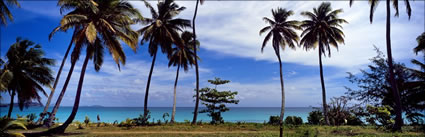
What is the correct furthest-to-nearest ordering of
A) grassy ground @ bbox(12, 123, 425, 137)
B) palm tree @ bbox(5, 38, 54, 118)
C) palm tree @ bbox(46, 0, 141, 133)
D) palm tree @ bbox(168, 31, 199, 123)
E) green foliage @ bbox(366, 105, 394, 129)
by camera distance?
palm tree @ bbox(168, 31, 199, 123) → palm tree @ bbox(5, 38, 54, 118) → green foliage @ bbox(366, 105, 394, 129) → palm tree @ bbox(46, 0, 141, 133) → grassy ground @ bbox(12, 123, 425, 137)

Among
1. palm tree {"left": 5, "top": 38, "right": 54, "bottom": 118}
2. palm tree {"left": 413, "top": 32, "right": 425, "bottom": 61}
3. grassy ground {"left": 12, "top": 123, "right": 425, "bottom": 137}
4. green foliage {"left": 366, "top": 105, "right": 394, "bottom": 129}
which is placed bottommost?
grassy ground {"left": 12, "top": 123, "right": 425, "bottom": 137}

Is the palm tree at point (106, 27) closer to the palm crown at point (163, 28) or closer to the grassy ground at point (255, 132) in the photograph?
the grassy ground at point (255, 132)

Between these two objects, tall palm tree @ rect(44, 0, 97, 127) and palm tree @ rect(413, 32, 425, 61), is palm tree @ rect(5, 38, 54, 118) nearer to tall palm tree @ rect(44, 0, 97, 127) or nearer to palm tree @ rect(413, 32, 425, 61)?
tall palm tree @ rect(44, 0, 97, 127)

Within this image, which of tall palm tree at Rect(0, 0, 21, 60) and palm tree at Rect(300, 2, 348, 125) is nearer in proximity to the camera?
tall palm tree at Rect(0, 0, 21, 60)

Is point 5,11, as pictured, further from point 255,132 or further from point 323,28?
point 323,28

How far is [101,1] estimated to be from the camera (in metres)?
14.7

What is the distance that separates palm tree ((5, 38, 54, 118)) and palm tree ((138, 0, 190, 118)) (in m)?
8.08

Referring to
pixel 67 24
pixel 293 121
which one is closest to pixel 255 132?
pixel 293 121

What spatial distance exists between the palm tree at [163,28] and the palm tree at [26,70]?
26.5ft

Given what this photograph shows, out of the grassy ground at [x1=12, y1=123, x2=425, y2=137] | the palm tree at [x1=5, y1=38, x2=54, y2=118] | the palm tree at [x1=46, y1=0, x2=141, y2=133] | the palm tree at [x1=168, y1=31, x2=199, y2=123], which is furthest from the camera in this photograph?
the palm tree at [x1=168, y1=31, x2=199, y2=123]

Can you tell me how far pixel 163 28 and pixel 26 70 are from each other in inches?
441

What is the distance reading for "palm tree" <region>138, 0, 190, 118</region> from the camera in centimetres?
2111

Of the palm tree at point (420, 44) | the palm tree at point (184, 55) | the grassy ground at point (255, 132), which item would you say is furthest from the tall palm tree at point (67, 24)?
the palm tree at point (420, 44)

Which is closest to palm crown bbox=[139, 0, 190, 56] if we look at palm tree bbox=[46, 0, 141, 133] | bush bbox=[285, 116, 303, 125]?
palm tree bbox=[46, 0, 141, 133]
